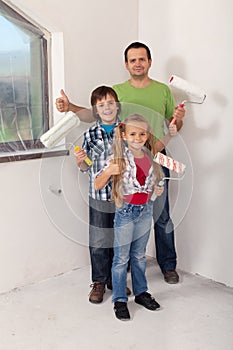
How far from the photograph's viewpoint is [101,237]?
243cm

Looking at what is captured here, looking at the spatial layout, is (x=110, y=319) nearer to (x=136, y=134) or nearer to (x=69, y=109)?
(x=136, y=134)

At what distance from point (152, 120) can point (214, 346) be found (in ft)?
3.27

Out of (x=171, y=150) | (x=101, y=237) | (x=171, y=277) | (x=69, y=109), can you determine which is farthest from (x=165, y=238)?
(x=69, y=109)

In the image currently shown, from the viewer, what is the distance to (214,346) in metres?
2.02

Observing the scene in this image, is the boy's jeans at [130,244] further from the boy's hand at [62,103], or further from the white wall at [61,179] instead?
the boy's hand at [62,103]

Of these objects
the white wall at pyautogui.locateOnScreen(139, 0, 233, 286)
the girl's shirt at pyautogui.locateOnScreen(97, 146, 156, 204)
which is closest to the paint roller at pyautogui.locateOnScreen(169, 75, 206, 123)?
the white wall at pyautogui.locateOnScreen(139, 0, 233, 286)

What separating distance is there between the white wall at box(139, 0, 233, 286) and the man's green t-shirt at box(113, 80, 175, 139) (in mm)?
155

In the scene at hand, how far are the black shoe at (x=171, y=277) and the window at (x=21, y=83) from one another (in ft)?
3.10

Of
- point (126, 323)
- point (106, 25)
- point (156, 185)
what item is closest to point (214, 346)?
point (126, 323)

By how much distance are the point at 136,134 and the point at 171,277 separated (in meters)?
0.92

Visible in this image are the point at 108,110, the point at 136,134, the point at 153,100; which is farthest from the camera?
the point at 153,100

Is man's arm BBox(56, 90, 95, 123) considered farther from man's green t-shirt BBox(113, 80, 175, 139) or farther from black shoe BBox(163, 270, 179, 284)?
black shoe BBox(163, 270, 179, 284)

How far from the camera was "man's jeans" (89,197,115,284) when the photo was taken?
239 cm

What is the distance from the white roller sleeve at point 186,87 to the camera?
7.77 feet
